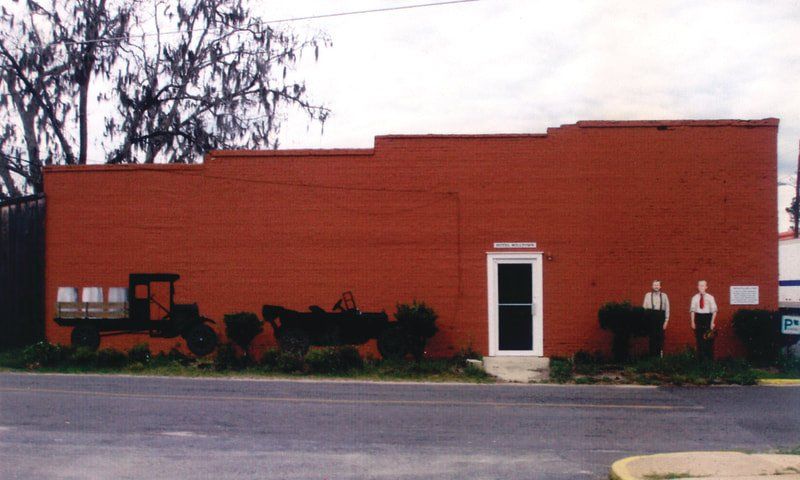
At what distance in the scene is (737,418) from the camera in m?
12.1

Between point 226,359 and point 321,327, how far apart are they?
2311mm

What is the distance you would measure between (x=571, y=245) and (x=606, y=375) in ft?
11.0

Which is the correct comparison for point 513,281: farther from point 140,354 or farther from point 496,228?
point 140,354

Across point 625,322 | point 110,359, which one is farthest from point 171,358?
point 625,322

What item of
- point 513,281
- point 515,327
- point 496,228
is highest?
point 496,228

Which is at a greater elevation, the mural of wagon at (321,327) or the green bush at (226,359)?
the mural of wagon at (321,327)

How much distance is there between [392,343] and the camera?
19172mm

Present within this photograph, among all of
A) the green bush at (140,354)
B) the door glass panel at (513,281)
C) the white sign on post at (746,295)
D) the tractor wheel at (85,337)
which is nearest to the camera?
the green bush at (140,354)

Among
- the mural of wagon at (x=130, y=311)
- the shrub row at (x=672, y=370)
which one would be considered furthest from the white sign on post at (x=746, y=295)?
the mural of wagon at (x=130, y=311)

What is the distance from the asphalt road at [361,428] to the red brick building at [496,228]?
3880mm

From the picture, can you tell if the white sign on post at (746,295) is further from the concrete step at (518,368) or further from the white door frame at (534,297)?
the concrete step at (518,368)

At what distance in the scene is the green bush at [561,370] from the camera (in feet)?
55.4

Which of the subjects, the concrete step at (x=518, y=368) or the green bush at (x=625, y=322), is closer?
the concrete step at (x=518, y=368)

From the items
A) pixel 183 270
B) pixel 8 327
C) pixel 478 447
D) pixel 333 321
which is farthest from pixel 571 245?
pixel 8 327
